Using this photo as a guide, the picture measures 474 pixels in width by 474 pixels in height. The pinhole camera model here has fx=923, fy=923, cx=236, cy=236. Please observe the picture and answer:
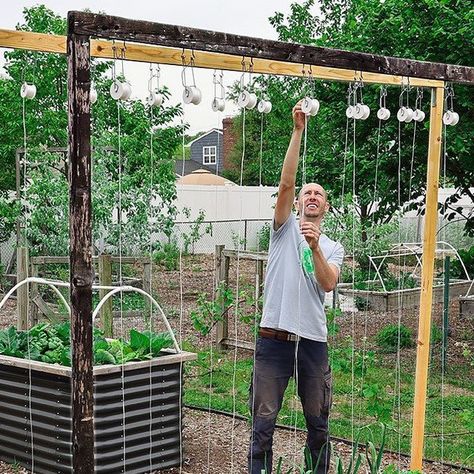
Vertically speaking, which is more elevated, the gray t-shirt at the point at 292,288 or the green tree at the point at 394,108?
the green tree at the point at 394,108

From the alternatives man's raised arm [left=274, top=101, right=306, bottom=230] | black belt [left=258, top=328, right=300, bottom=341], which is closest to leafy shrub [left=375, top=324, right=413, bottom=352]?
black belt [left=258, top=328, right=300, bottom=341]

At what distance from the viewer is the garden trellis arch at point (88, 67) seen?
3.15m

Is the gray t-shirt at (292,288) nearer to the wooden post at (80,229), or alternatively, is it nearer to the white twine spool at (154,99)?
the white twine spool at (154,99)

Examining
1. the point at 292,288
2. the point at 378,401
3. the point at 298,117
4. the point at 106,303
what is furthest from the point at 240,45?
the point at 106,303

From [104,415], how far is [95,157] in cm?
695

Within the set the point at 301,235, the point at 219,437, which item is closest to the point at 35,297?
the point at 219,437

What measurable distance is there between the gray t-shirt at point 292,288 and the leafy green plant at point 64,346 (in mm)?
1113

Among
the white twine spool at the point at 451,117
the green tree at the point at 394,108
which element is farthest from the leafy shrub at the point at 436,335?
the white twine spool at the point at 451,117

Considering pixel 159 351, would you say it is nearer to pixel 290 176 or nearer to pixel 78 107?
pixel 290 176

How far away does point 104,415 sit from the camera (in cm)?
494

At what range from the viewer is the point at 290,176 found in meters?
4.16

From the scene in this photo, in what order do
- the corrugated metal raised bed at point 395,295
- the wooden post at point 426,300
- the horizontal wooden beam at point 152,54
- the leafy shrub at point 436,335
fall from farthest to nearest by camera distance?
the leafy shrub at point 436,335
the corrugated metal raised bed at point 395,295
the wooden post at point 426,300
the horizontal wooden beam at point 152,54

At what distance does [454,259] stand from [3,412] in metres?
8.23

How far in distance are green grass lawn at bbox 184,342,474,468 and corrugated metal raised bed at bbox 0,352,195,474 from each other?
352mm
